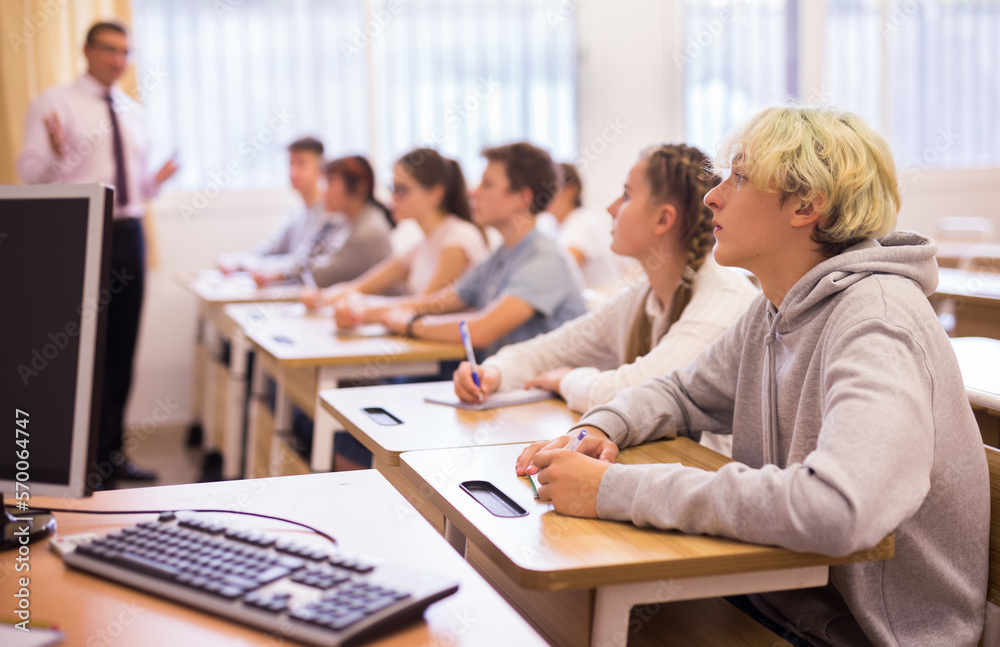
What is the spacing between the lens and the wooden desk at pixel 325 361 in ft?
7.52

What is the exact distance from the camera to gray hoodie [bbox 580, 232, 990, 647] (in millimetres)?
959

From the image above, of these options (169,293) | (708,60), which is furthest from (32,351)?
(708,60)

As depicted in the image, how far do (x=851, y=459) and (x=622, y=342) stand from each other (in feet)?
3.51

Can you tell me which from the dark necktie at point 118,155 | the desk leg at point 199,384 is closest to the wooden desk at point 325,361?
the dark necktie at point 118,155

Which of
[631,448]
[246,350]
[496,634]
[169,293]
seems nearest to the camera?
[496,634]

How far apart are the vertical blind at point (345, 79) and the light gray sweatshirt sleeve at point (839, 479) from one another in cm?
420

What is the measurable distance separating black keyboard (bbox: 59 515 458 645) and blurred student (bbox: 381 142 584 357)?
1.56 m

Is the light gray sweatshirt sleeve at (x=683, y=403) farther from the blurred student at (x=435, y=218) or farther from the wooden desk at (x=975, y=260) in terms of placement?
the wooden desk at (x=975, y=260)

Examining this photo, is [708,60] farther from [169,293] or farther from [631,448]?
[631,448]

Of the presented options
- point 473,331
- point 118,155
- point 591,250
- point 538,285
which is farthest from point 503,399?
point 118,155

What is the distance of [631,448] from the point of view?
1.40m

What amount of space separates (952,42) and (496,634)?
5.80 metres

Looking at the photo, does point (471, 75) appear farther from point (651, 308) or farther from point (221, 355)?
point (651, 308)

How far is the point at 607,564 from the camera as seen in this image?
3.10ft
